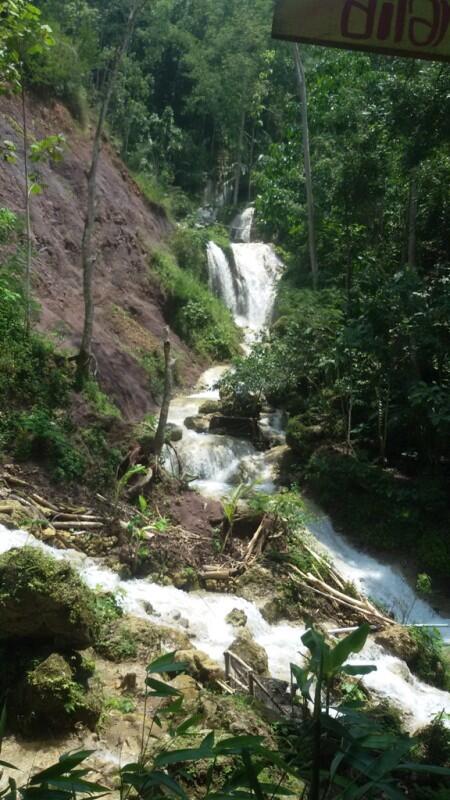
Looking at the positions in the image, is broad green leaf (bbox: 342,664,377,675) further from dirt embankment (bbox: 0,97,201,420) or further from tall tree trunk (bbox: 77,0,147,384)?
dirt embankment (bbox: 0,97,201,420)

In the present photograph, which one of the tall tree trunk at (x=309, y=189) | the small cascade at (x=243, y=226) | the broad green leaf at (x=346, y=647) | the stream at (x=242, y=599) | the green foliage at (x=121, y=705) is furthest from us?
the small cascade at (x=243, y=226)

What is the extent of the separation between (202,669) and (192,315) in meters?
14.8

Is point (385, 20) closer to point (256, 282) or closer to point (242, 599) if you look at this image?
point (242, 599)

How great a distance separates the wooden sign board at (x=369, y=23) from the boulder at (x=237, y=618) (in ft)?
20.7

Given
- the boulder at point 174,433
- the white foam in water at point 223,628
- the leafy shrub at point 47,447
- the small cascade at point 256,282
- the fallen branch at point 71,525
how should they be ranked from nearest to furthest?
1. the white foam in water at point 223,628
2. the fallen branch at point 71,525
3. the leafy shrub at point 47,447
4. the boulder at point 174,433
5. the small cascade at point 256,282

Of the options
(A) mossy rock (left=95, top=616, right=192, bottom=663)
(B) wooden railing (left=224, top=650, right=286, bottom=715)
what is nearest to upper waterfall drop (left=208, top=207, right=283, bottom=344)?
(A) mossy rock (left=95, top=616, right=192, bottom=663)

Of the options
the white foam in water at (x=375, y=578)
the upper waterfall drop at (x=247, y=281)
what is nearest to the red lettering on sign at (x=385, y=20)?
the white foam in water at (x=375, y=578)

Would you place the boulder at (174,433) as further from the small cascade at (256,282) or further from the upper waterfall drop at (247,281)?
the small cascade at (256,282)

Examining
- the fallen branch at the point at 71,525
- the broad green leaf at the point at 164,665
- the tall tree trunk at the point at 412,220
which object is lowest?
the fallen branch at the point at 71,525

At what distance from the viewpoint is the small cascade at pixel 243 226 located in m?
30.3

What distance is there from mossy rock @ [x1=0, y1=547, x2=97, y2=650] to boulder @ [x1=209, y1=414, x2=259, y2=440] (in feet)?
29.2

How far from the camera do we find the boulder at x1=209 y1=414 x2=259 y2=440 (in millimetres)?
13547

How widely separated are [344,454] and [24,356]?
5.80 metres

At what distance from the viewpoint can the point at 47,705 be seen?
4.26 m
